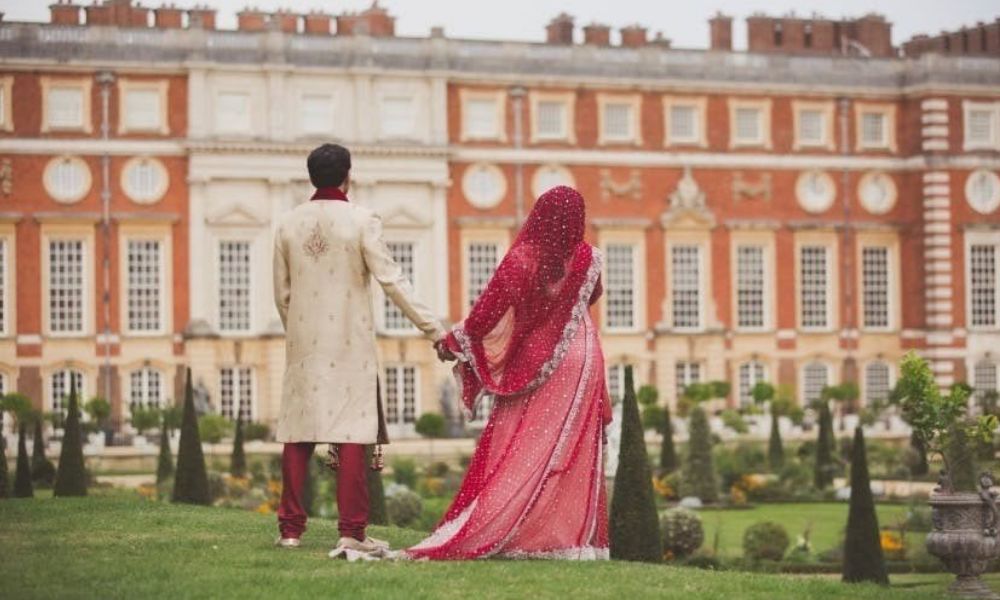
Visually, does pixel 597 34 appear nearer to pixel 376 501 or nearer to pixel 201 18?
pixel 201 18

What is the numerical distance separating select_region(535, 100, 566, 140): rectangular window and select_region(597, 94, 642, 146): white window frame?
2.54 ft

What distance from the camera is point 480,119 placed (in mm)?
43844

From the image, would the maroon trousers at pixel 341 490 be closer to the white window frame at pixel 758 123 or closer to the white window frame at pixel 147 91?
the white window frame at pixel 147 91

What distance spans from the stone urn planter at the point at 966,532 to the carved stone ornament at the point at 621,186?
104 ft

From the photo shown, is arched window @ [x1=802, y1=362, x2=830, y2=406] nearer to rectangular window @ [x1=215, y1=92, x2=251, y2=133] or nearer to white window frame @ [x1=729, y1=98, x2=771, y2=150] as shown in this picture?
white window frame @ [x1=729, y1=98, x2=771, y2=150]

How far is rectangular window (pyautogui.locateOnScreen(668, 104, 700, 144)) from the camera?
45.2 m

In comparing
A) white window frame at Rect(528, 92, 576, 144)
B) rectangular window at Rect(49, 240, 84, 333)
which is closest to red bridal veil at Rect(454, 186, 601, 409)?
rectangular window at Rect(49, 240, 84, 333)

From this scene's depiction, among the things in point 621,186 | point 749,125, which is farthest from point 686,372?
point 749,125

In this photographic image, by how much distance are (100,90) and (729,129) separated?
515 inches

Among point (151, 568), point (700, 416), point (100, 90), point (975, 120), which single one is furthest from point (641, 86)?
point (151, 568)

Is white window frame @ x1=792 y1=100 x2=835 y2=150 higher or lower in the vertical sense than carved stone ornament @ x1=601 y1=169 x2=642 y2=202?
higher

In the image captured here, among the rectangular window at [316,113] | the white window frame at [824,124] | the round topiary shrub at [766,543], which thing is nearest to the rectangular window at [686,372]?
the white window frame at [824,124]

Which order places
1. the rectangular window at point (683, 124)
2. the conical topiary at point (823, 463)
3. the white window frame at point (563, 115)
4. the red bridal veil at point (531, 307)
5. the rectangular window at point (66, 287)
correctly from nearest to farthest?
the red bridal veil at point (531, 307) → the conical topiary at point (823, 463) → the rectangular window at point (66, 287) → the white window frame at point (563, 115) → the rectangular window at point (683, 124)

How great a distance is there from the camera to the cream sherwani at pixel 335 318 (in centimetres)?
1142
